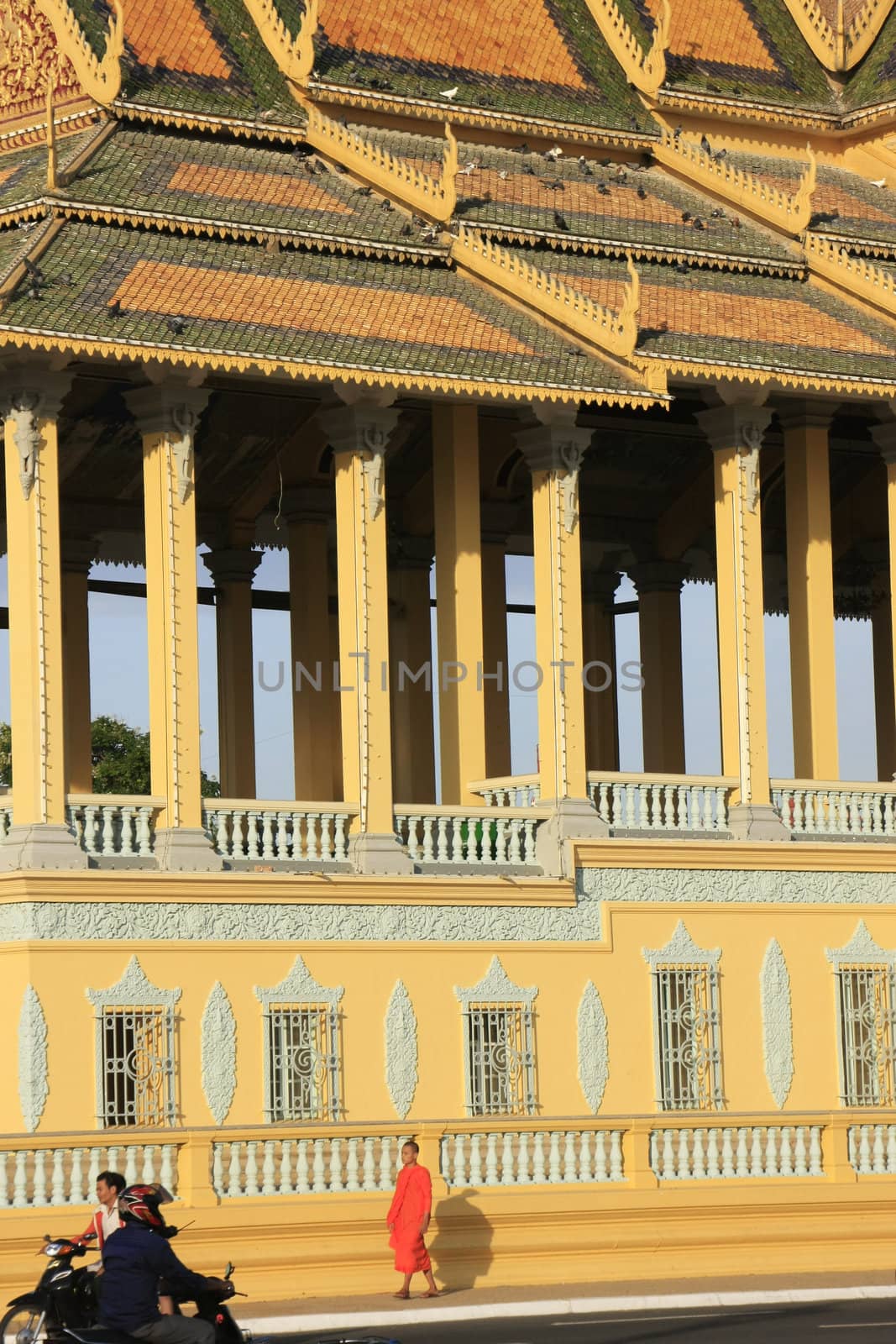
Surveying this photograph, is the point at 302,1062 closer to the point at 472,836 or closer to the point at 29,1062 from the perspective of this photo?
the point at 29,1062

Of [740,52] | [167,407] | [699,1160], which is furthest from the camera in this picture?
[740,52]

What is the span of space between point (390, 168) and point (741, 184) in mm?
5145

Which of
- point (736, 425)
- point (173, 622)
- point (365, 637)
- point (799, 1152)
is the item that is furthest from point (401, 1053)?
point (736, 425)

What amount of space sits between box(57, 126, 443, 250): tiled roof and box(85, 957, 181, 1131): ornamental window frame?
25.9 feet

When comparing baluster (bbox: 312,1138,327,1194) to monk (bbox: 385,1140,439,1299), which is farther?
baluster (bbox: 312,1138,327,1194)

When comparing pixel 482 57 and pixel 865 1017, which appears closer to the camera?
pixel 865 1017

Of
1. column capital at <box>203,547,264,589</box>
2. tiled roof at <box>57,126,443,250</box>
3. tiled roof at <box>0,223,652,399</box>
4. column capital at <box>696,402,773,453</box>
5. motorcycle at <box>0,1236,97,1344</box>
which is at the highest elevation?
tiled roof at <box>57,126,443,250</box>

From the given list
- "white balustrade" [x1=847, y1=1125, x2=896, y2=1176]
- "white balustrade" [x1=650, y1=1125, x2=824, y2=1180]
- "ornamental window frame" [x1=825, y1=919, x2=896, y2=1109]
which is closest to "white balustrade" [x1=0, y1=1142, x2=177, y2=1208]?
"white balustrade" [x1=650, y1=1125, x2=824, y2=1180]

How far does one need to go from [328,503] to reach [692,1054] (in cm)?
935

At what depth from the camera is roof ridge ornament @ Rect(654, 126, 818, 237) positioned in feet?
117

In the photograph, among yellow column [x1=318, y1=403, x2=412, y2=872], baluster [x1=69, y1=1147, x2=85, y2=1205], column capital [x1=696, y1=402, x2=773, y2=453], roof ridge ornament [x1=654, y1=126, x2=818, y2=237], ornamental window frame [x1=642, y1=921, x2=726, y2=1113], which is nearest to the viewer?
baluster [x1=69, y1=1147, x2=85, y2=1205]

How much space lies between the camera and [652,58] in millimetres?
38844

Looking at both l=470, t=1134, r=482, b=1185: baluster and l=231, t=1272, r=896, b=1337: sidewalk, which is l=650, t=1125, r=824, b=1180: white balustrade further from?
l=470, t=1134, r=482, b=1185: baluster

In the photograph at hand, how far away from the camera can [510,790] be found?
3177 centimetres
